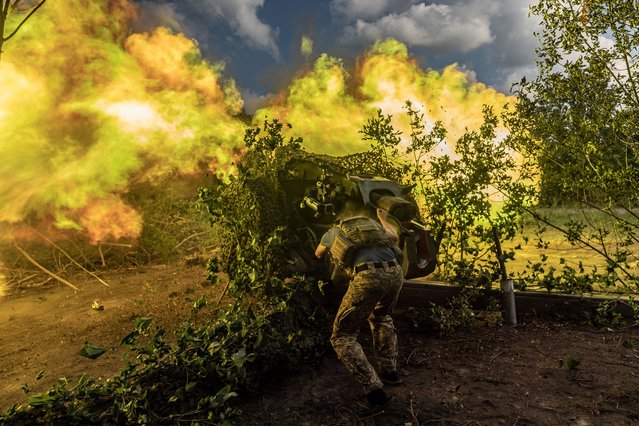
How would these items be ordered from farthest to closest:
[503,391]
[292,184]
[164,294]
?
1. [164,294]
2. [292,184]
3. [503,391]

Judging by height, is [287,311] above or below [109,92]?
below

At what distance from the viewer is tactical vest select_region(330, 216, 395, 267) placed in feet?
14.7

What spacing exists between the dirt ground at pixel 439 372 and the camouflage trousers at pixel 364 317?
0.37m

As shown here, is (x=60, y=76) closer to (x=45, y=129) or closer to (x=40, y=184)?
(x=45, y=129)

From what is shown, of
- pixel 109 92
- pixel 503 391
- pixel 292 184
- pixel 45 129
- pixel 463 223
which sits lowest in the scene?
pixel 503 391

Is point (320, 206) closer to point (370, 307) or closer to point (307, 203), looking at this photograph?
point (307, 203)

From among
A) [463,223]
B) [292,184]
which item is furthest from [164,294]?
[463,223]

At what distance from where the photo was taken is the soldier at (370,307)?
4215 millimetres

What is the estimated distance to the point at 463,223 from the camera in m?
6.89

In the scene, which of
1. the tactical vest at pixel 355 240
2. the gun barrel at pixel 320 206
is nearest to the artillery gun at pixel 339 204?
the gun barrel at pixel 320 206

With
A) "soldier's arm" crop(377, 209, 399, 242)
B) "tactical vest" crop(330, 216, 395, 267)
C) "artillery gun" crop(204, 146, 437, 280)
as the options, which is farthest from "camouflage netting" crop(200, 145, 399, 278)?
"tactical vest" crop(330, 216, 395, 267)

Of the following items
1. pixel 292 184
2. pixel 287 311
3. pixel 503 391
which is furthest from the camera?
pixel 292 184

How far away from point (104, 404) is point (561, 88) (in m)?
6.40

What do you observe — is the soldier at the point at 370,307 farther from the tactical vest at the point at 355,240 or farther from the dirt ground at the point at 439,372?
the dirt ground at the point at 439,372
